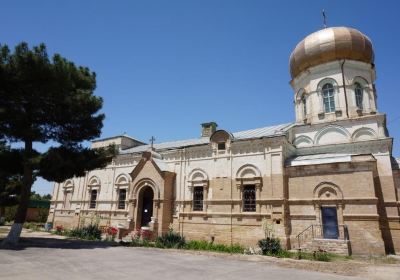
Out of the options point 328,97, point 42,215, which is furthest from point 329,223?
point 42,215

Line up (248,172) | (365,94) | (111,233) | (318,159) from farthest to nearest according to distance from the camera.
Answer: (365,94), (111,233), (248,172), (318,159)

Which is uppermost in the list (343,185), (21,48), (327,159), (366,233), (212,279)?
(21,48)

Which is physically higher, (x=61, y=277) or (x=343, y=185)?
(x=343, y=185)

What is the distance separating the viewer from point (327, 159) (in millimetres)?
18094

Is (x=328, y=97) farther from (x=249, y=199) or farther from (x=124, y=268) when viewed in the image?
(x=124, y=268)

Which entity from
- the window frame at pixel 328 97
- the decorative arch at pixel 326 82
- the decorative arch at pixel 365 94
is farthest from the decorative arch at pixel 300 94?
the decorative arch at pixel 365 94

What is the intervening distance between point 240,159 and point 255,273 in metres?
10.6

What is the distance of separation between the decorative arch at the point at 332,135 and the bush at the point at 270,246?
8.36m

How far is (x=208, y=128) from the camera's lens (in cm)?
2675

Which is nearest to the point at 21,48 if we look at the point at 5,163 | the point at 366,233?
the point at 5,163

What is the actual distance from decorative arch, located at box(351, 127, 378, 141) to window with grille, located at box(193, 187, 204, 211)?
429 inches

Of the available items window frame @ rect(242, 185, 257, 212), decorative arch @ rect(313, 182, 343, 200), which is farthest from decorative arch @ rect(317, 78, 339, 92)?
window frame @ rect(242, 185, 257, 212)

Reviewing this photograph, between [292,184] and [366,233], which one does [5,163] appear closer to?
[292,184]

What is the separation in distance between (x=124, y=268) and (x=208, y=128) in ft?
58.4
